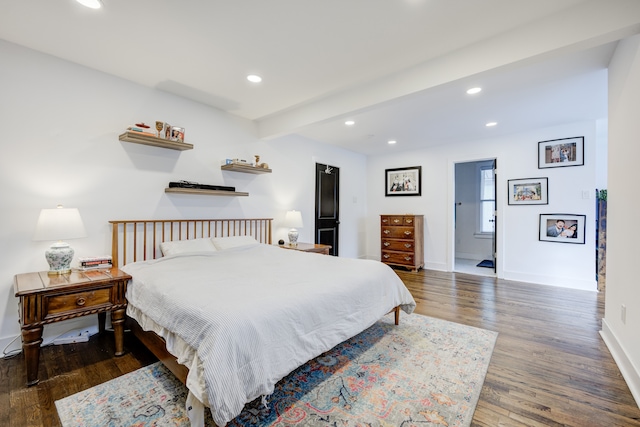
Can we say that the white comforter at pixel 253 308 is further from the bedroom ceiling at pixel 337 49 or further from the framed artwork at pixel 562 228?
the framed artwork at pixel 562 228

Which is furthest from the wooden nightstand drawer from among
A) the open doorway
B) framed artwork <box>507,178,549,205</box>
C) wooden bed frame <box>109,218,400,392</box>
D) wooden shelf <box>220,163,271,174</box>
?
the open doorway

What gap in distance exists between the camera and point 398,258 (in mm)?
5629

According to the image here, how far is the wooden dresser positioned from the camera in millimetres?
5441

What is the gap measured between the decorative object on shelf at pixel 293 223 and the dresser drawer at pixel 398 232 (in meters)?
2.17

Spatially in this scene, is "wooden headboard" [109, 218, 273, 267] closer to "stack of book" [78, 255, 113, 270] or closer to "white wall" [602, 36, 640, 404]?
"stack of book" [78, 255, 113, 270]

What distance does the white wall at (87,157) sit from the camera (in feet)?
7.58

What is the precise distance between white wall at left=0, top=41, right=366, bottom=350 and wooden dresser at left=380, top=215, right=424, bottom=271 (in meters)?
2.98

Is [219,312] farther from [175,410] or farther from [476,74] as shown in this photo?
[476,74]

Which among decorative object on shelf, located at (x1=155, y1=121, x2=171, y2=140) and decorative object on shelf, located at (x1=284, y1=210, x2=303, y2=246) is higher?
decorative object on shelf, located at (x1=155, y1=121, x2=171, y2=140)

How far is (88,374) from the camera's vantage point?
6.64 ft

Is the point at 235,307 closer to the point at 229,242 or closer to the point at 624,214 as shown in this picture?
the point at 229,242

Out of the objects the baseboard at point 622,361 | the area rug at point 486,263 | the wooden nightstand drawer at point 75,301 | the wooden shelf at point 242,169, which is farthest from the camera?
the area rug at point 486,263

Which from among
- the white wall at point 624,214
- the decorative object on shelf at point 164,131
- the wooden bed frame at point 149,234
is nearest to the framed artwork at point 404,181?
the white wall at point 624,214

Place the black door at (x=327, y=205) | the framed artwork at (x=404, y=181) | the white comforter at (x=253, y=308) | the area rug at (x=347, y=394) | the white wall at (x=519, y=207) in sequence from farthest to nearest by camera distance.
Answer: the framed artwork at (x=404, y=181) < the black door at (x=327, y=205) < the white wall at (x=519, y=207) < the area rug at (x=347, y=394) < the white comforter at (x=253, y=308)
